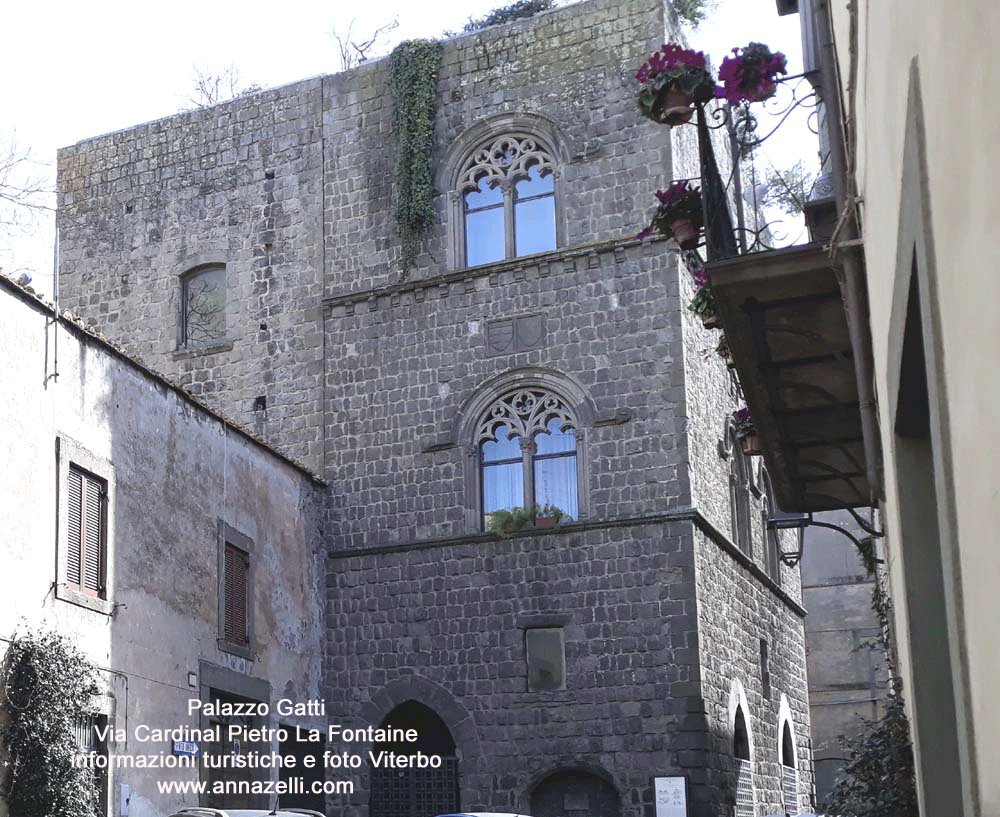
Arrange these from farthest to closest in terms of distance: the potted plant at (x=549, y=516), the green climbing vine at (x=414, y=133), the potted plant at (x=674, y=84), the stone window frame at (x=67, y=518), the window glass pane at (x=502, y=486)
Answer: the green climbing vine at (x=414, y=133)
the window glass pane at (x=502, y=486)
the potted plant at (x=549, y=516)
the stone window frame at (x=67, y=518)
the potted plant at (x=674, y=84)

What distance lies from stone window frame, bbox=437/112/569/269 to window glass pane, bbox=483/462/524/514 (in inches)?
125

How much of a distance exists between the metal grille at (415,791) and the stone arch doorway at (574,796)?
119 centimetres

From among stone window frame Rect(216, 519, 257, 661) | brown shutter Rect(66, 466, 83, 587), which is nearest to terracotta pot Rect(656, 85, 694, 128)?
brown shutter Rect(66, 466, 83, 587)

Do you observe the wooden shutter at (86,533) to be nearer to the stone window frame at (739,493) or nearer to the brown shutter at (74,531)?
the brown shutter at (74,531)

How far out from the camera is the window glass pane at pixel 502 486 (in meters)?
21.2

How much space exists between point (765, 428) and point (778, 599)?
17.3 m

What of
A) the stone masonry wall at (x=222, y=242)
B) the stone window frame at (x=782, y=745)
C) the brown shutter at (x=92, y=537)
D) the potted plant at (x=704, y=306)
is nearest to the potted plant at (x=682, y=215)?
the potted plant at (x=704, y=306)

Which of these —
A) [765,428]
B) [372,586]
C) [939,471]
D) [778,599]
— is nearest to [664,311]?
[372,586]

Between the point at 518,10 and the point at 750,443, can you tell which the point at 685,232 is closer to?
the point at 750,443

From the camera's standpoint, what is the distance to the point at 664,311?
68.5 feet

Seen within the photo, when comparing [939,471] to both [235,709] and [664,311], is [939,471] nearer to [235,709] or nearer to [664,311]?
[235,709]

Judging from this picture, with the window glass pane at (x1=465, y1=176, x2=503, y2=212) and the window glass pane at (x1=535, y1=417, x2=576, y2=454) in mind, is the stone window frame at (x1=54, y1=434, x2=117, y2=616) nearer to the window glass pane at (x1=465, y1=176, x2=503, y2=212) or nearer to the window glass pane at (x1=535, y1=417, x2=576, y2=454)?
the window glass pane at (x1=535, y1=417, x2=576, y2=454)

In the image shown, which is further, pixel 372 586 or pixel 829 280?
pixel 372 586

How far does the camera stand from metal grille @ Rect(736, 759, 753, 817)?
20.8m
